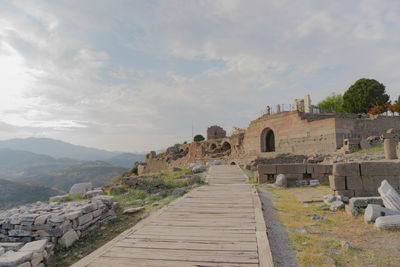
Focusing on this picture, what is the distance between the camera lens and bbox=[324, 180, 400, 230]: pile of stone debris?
4582 millimetres

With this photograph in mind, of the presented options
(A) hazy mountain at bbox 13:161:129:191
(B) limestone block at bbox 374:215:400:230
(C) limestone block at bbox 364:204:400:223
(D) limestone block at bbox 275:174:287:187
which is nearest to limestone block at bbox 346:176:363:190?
(C) limestone block at bbox 364:204:400:223

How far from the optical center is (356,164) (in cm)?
704

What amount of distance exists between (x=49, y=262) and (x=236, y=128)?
108 ft

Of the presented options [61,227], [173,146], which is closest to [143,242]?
[61,227]

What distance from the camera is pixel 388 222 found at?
457 cm

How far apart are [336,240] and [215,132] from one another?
3581cm

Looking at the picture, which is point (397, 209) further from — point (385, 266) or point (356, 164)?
point (385, 266)

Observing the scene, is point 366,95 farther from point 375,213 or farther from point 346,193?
point 375,213

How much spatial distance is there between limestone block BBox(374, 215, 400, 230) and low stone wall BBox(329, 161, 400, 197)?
240 centimetres

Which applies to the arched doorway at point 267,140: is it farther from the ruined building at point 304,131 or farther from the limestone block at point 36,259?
the limestone block at point 36,259

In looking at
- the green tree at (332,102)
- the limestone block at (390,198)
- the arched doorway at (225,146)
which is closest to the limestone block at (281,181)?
the limestone block at (390,198)

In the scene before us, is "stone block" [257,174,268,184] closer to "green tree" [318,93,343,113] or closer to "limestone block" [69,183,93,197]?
"limestone block" [69,183,93,197]

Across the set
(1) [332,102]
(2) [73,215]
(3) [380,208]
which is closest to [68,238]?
(2) [73,215]

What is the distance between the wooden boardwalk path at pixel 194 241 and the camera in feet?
10.2
